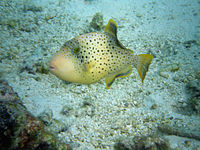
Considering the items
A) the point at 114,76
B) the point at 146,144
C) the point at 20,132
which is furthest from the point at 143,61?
the point at 20,132

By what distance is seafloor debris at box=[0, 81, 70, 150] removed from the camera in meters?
1.42

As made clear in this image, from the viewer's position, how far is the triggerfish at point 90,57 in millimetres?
2270

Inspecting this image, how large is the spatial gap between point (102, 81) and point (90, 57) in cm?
127

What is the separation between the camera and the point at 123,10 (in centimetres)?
650

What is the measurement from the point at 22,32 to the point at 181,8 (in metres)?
6.96

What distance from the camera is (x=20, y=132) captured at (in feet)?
4.92

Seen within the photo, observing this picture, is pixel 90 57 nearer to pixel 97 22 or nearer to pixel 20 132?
pixel 20 132

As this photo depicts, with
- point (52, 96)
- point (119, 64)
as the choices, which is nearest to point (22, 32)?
point (52, 96)

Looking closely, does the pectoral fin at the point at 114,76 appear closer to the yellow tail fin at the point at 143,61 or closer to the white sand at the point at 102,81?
the yellow tail fin at the point at 143,61

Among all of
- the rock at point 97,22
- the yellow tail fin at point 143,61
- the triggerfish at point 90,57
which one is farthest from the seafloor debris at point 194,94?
the rock at point 97,22

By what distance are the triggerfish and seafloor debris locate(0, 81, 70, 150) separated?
0.91 meters

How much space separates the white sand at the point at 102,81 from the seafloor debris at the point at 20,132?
24.5 inches

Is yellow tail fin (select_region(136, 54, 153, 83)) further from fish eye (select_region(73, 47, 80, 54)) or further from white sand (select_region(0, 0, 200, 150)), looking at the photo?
fish eye (select_region(73, 47, 80, 54))

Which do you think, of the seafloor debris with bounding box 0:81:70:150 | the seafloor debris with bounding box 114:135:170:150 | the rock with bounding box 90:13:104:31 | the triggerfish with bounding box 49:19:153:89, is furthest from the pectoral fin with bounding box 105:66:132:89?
the rock with bounding box 90:13:104:31
